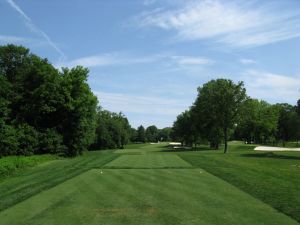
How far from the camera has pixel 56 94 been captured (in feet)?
181

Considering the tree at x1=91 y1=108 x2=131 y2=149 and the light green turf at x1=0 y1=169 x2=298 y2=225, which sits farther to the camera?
the tree at x1=91 y1=108 x2=131 y2=149

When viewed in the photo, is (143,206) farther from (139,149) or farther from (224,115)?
(139,149)

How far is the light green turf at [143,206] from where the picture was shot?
37.9 feet

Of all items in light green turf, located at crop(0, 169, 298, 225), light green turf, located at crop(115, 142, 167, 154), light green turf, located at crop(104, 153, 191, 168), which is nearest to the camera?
light green turf, located at crop(0, 169, 298, 225)

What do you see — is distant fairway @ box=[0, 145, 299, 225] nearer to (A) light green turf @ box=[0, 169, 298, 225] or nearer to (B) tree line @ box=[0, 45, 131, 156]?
(A) light green turf @ box=[0, 169, 298, 225]

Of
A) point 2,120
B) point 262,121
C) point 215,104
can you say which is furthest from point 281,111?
point 2,120

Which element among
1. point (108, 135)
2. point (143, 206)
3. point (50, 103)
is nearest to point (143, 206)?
point (143, 206)

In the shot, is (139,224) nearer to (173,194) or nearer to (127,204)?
(127,204)

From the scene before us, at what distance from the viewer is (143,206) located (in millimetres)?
13508

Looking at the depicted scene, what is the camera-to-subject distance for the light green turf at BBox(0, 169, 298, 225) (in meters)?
11.5

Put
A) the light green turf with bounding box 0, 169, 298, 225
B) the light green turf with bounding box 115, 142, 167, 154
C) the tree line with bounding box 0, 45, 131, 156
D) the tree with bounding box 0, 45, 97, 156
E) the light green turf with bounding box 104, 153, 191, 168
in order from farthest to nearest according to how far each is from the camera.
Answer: the light green turf with bounding box 115, 142, 167, 154 < the tree with bounding box 0, 45, 97, 156 < the tree line with bounding box 0, 45, 131, 156 < the light green turf with bounding box 104, 153, 191, 168 < the light green turf with bounding box 0, 169, 298, 225

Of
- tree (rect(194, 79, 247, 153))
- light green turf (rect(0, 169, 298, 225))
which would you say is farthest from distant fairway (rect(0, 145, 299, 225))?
tree (rect(194, 79, 247, 153))

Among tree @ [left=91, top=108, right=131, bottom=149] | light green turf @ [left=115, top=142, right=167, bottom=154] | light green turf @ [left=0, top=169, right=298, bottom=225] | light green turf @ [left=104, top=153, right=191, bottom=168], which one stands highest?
tree @ [left=91, top=108, right=131, bottom=149]

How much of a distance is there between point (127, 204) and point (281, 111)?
12456cm
